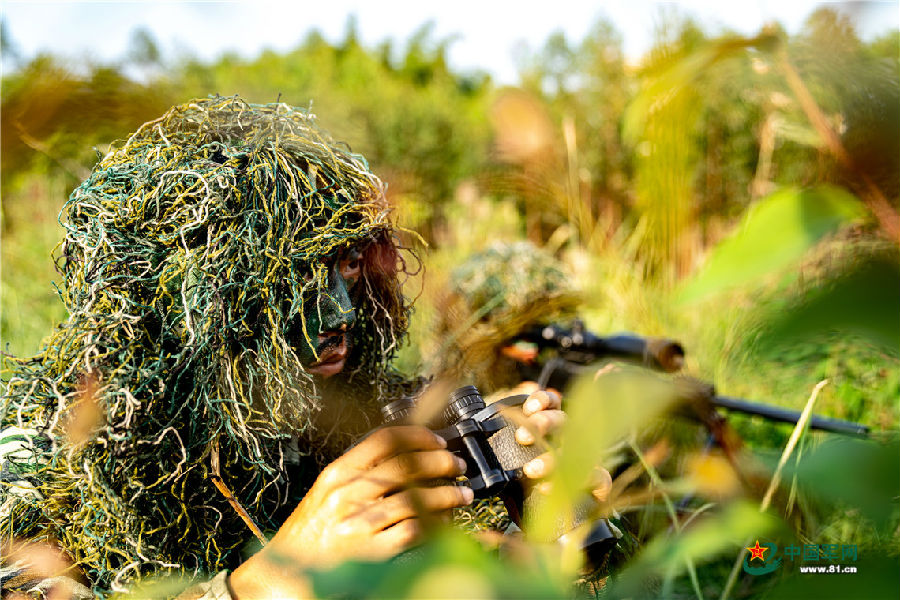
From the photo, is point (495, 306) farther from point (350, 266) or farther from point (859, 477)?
point (859, 477)

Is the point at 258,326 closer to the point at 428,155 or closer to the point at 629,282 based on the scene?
the point at 629,282

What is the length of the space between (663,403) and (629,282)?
3.34 meters

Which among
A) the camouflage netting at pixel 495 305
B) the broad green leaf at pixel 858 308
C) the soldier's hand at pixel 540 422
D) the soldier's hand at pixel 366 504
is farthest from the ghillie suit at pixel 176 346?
the camouflage netting at pixel 495 305

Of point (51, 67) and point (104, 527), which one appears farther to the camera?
point (51, 67)

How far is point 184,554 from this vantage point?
36.8 inches

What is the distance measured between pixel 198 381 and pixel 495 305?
6.00ft

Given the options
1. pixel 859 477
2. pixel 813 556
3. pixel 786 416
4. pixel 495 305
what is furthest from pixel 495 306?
pixel 859 477

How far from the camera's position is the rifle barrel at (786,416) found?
1.44 meters

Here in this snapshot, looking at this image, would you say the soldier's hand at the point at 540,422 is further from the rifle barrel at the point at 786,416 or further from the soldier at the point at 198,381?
the rifle barrel at the point at 786,416

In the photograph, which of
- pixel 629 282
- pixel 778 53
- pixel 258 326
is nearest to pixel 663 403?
pixel 778 53

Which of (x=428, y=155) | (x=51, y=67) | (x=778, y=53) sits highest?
(x=428, y=155)

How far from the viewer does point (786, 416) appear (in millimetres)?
1548

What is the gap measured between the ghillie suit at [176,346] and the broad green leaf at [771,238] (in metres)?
0.72

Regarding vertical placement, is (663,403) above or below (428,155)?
below
